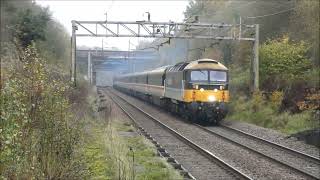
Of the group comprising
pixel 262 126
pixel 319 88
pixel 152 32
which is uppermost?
pixel 152 32

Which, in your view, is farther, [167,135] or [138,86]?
[138,86]

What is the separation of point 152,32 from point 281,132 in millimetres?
11624

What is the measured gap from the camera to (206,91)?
25.3 metres

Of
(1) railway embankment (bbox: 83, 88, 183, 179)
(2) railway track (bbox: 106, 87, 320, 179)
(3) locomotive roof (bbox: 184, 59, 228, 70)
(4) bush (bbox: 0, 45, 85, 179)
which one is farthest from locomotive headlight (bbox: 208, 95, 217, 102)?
(4) bush (bbox: 0, 45, 85, 179)

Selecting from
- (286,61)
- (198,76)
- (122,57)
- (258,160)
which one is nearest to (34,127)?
(258,160)

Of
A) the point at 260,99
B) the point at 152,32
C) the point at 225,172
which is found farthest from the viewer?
the point at 152,32

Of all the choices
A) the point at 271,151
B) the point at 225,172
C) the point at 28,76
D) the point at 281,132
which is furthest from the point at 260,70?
the point at 28,76

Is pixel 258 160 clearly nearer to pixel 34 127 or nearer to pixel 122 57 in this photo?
pixel 34 127

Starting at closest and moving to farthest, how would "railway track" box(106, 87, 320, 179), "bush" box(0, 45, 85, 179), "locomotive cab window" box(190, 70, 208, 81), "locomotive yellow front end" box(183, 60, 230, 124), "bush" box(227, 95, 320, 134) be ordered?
"bush" box(0, 45, 85, 179), "railway track" box(106, 87, 320, 179), "bush" box(227, 95, 320, 134), "locomotive yellow front end" box(183, 60, 230, 124), "locomotive cab window" box(190, 70, 208, 81)

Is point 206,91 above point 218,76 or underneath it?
underneath

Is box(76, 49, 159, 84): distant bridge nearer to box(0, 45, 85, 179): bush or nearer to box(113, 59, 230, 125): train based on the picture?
box(113, 59, 230, 125): train

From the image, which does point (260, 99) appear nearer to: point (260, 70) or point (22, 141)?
point (260, 70)

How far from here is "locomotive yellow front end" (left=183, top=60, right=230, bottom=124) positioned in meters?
25.1

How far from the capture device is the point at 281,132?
71.2 feet
